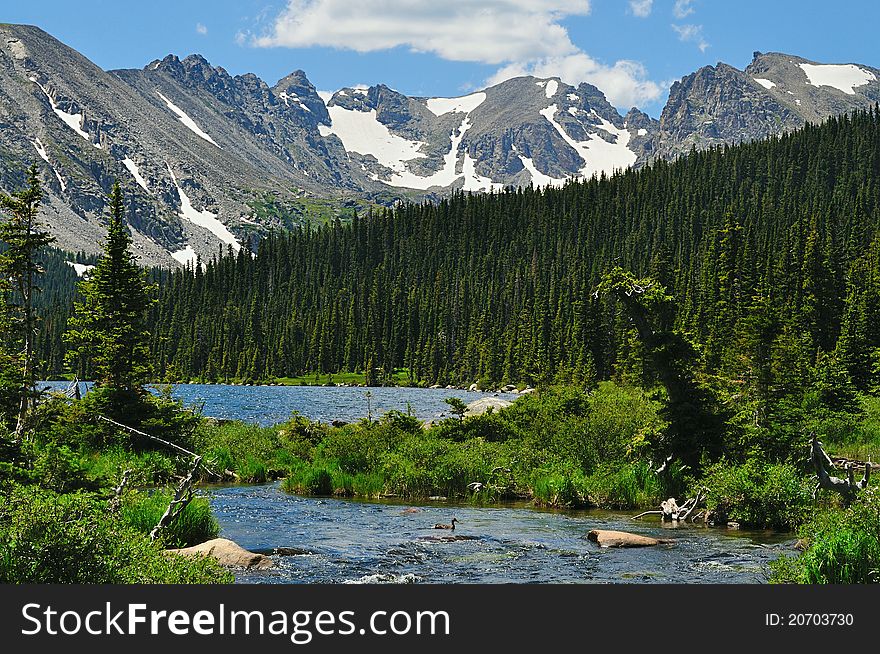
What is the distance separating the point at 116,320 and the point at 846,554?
117 ft

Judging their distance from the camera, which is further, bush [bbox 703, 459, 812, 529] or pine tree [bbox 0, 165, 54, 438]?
pine tree [bbox 0, 165, 54, 438]

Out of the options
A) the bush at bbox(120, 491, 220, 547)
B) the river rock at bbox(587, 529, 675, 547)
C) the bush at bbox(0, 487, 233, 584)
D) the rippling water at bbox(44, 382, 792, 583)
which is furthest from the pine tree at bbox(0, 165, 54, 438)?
the river rock at bbox(587, 529, 675, 547)

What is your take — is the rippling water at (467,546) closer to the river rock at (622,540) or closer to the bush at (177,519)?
the river rock at (622,540)

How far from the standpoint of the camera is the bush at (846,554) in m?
16.6

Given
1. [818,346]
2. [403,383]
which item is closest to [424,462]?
[818,346]

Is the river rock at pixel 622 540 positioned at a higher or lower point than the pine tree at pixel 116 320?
lower

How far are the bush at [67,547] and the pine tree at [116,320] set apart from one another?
92.5 ft

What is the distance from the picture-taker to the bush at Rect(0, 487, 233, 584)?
1306 centimetres

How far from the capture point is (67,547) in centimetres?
1338

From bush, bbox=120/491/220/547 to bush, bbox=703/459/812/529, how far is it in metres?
16.8

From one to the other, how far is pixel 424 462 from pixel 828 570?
23.0 metres

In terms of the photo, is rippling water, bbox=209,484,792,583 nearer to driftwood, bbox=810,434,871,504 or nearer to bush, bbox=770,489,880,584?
driftwood, bbox=810,434,871,504

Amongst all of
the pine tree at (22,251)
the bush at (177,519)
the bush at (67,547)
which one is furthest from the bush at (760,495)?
the pine tree at (22,251)

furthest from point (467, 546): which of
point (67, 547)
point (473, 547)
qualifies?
point (67, 547)
